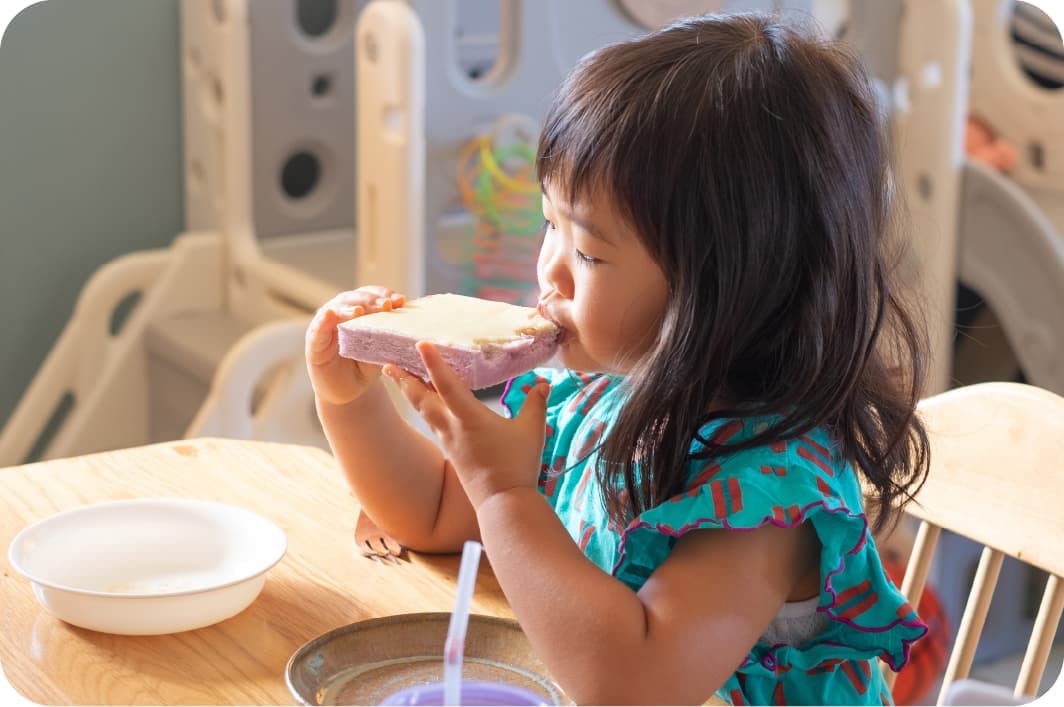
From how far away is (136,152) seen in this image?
8.19 feet

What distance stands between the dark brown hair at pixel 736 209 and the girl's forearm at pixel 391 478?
167 mm

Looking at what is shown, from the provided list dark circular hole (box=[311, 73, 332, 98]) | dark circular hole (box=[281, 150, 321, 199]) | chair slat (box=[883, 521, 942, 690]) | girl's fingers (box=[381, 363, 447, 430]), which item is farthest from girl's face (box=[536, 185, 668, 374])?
dark circular hole (box=[281, 150, 321, 199])

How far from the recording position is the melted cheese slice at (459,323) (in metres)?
0.86

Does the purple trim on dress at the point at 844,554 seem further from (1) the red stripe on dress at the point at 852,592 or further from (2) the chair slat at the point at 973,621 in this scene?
(2) the chair slat at the point at 973,621

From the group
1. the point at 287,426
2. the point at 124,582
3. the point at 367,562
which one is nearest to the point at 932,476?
the point at 367,562

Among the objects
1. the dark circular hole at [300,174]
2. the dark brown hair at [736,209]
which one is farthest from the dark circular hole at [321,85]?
the dark brown hair at [736,209]

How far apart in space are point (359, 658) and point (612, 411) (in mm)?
291

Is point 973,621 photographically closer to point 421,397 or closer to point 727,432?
point 727,432

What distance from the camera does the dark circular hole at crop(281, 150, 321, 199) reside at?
2.62 meters

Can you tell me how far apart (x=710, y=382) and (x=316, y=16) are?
1950 millimetres

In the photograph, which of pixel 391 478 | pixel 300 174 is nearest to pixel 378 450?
pixel 391 478

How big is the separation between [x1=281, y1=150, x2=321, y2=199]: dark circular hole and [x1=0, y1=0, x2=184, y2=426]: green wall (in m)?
0.21

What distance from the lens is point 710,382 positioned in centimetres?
83

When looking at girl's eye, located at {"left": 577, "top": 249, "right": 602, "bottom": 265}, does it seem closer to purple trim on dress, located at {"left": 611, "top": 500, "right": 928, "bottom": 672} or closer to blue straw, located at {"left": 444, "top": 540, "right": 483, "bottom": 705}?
purple trim on dress, located at {"left": 611, "top": 500, "right": 928, "bottom": 672}
